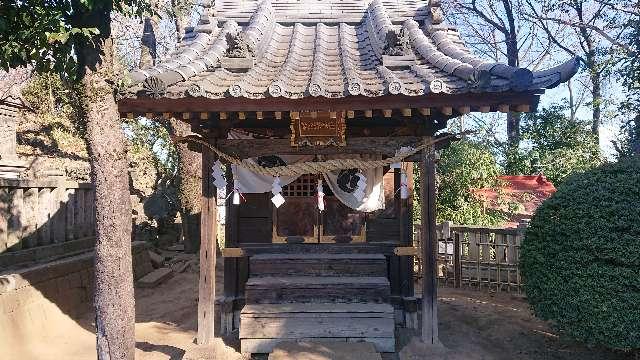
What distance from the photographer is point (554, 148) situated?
1641cm

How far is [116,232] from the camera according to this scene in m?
4.65

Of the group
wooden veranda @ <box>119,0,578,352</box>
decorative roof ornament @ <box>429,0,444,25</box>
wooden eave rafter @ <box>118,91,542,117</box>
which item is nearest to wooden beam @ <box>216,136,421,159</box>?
wooden veranda @ <box>119,0,578,352</box>

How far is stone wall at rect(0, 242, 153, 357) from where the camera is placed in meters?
6.36

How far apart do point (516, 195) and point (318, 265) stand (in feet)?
29.7

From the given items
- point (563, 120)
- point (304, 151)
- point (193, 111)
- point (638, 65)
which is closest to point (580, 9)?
point (563, 120)

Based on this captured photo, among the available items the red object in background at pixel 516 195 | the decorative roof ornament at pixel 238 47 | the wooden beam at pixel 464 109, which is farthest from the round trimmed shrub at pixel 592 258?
the red object in background at pixel 516 195

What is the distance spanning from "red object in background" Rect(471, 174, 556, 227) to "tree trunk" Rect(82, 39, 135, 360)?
11085 millimetres

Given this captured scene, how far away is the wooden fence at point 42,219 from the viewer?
7.43 meters

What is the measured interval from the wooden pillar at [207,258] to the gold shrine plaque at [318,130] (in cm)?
127

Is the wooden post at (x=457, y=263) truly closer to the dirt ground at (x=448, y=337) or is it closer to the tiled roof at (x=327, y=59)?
the dirt ground at (x=448, y=337)

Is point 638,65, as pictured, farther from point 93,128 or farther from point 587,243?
point 93,128

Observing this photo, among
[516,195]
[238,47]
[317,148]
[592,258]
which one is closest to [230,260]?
[317,148]

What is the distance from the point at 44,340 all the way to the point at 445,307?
7074mm

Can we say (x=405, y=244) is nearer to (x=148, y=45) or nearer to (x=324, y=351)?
(x=324, y=351)
